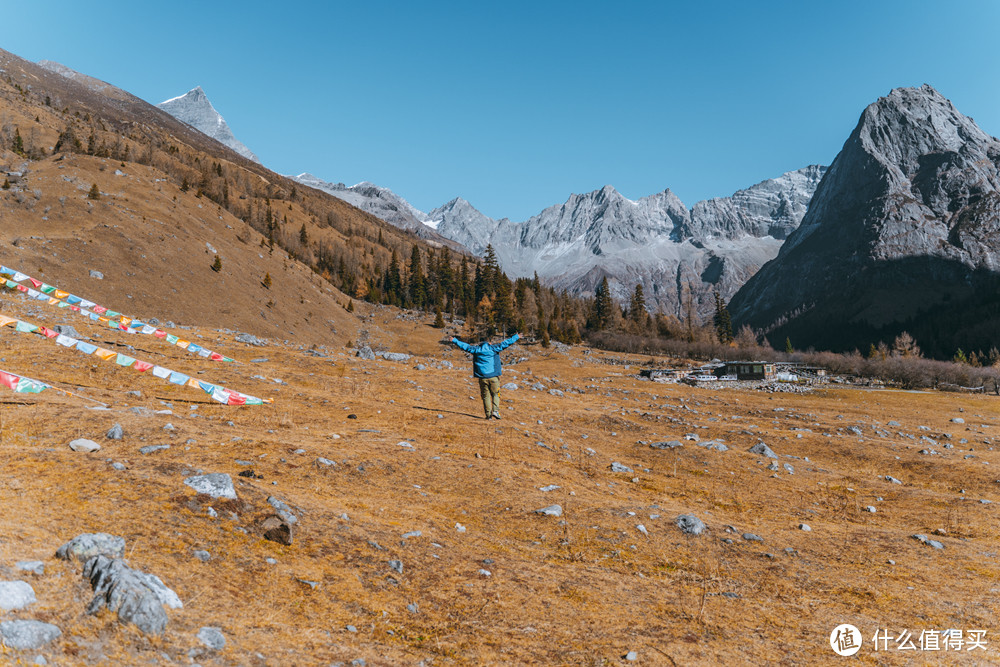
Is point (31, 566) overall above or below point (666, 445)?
above

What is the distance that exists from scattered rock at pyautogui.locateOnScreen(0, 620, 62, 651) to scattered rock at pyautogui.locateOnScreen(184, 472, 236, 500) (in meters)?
3.63

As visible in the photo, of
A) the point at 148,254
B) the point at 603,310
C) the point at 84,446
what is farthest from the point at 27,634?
the point at 603,310

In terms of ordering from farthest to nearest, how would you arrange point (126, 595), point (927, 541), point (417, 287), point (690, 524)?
point (417, 287) → point (927, 541) → point (690, 524) → point (126, 595)

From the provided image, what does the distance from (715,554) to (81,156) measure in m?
121

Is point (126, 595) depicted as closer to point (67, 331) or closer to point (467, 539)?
point (467, 539)

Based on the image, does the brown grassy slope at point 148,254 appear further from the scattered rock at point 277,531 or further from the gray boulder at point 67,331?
the scattered rock at point 277,531

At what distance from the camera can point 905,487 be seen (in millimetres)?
16141

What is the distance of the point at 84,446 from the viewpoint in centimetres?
958

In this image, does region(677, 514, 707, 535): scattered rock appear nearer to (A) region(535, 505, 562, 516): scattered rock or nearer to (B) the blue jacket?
(A) region(535, 505, 562, 516): scattered rock

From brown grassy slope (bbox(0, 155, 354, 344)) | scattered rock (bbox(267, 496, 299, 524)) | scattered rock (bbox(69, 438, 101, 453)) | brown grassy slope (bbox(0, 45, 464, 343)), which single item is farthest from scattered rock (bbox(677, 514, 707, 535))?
brown grassy slope (bbox(0, 45, 464, 343))

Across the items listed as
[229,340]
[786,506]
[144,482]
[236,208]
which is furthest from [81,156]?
[786,506]

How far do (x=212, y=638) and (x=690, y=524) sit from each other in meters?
8.78

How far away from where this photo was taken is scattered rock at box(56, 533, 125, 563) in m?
5.57

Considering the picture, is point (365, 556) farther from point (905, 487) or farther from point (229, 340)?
point (229, 340)
